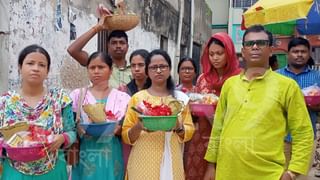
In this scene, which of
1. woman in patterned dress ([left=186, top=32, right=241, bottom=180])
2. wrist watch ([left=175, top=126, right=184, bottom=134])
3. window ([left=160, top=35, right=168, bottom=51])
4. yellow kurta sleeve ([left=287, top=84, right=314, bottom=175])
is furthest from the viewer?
window ([left=160, top=35, right=168, bottom=51])

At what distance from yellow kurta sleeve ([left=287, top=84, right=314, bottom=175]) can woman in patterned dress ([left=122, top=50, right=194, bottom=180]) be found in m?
0.76

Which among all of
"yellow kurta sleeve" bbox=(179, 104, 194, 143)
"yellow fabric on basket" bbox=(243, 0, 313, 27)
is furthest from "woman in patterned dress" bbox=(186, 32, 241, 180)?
"yellow fabric on basket" bbox=(243, 0, 313, 27)

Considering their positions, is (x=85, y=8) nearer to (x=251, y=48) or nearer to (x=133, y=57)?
(x=133, y=57)

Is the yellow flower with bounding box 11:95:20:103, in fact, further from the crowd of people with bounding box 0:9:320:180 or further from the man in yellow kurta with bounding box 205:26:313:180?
the man in yellow kurta with bounding box 205:26:313:180

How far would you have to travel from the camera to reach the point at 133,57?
3.74 metres

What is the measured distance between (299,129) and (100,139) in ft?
4.44

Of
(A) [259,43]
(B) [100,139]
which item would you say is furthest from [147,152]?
(A) [259,43]

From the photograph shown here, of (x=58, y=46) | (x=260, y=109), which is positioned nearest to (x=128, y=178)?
(x=260, y=109)

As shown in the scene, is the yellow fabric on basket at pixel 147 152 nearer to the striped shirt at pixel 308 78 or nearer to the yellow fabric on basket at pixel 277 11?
the striped shirt at pixel 308 78

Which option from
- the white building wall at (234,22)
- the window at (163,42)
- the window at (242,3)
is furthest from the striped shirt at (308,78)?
the window at (242,3)

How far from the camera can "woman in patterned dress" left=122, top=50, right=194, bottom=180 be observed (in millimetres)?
2967

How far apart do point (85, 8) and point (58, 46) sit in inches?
41.7

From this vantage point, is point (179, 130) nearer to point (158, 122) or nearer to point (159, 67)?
point (158, 122)

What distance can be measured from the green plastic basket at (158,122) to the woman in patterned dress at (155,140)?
0.11m
